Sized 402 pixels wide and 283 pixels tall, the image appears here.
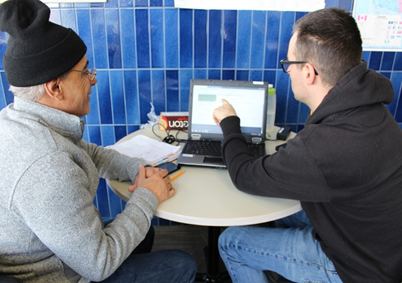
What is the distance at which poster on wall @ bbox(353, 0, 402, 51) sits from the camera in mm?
1779

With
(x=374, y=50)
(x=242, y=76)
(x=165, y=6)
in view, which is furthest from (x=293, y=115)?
(x=165, y=6)

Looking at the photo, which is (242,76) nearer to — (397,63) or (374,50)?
(374,50)

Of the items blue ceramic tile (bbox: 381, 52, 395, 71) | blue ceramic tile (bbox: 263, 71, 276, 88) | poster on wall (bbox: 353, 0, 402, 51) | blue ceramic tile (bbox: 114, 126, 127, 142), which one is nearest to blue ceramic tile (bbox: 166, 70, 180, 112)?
blue ceramic tile (bbox: 114, 126, 127, 142)

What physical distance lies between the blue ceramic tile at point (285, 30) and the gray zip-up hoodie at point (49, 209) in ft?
4.41

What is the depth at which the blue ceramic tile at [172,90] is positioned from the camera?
1838 millimetres

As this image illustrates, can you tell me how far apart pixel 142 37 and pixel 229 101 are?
69 cm

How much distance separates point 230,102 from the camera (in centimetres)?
151

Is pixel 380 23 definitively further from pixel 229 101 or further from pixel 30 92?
pixel 30 92

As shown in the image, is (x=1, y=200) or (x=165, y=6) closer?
(x=1, y=200)

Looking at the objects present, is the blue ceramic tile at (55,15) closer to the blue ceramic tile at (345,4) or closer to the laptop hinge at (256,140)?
the laptop hinge at (256,140)

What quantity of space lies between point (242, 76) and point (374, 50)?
83 cm

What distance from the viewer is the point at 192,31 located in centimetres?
176

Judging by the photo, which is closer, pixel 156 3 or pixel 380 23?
pixel 156 3

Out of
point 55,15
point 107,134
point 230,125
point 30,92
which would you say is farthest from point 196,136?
point 55,15
